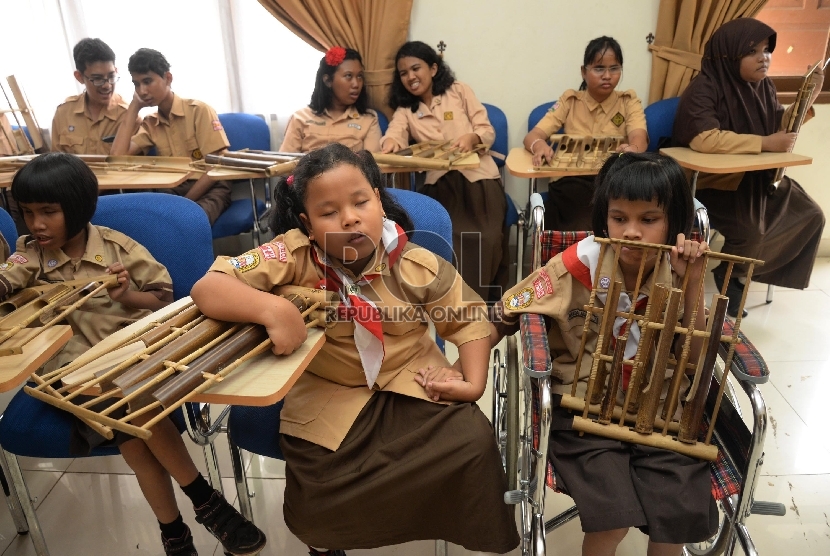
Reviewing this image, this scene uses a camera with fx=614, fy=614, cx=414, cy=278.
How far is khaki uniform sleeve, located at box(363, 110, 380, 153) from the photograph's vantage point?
3.13m

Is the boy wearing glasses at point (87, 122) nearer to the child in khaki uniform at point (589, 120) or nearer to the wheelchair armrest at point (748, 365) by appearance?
the child in khaki uniform at point (589, 120)

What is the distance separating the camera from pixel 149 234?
171cm

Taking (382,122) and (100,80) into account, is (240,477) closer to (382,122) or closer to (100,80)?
(382,122)

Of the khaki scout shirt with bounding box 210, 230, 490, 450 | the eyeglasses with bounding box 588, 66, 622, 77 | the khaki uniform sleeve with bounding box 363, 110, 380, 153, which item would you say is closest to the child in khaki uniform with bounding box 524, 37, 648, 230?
the eyeglasses with bounding box 588, 66, 622, 77

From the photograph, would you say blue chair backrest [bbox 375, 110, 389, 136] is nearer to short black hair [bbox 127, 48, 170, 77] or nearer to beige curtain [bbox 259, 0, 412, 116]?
beige curtain [bbox 259, 0, 412, 116]

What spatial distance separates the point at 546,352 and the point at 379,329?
13.9 inches

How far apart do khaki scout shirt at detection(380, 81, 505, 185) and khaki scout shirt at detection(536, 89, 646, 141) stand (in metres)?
0.30

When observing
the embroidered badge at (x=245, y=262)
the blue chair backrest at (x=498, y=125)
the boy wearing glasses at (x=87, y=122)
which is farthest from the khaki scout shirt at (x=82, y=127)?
the embroidered badge at (x=245, y=262)

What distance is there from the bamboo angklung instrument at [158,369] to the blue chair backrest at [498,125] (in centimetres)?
221

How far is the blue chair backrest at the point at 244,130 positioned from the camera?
3.22 metres

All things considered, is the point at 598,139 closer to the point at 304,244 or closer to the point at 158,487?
the point at 304,244

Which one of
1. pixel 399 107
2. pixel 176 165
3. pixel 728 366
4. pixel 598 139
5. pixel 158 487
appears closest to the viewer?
pixel 728 366

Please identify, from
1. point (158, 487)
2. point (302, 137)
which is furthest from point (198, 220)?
point (302, 137)

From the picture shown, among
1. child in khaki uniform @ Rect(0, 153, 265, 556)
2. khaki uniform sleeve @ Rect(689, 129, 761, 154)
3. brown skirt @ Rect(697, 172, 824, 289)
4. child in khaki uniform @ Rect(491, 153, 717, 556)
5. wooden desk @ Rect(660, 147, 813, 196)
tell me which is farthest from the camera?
brown skirt @ Rect(697, 172, 824, 289)
